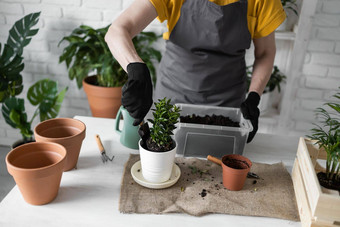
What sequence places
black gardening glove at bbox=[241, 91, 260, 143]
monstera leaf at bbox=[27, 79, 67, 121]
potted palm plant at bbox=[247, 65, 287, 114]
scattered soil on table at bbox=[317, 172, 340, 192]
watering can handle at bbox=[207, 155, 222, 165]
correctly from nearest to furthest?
1. scattered soil on table at bbox=[317, 172, 340, 192]
2. watering can handle at bbox=[207, 155, 222, 165]
3. black gardening glove at bbox=[241, 91, 260, 143]
4. monstera leaf at bbox=[27, 79, 67, 121]
5. potted palm plant at bbox=[247, 65, 287, 114]

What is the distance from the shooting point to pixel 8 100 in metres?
2.00

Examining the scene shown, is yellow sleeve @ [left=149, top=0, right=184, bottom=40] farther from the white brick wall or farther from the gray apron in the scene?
the white brick wall

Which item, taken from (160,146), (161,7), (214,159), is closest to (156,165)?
(160,146)

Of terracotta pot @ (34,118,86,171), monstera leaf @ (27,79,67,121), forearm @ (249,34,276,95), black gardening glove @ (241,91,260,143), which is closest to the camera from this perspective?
terracotta pot @ (34,118,86,171)

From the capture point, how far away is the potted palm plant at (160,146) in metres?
0.90

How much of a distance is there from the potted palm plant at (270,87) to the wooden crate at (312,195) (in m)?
1.23

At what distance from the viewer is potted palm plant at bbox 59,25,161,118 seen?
2.13 metres

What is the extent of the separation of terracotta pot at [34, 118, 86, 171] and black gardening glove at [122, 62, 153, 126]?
0.17 m

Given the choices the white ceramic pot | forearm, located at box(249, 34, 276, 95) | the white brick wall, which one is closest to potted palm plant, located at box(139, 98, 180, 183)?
the white ceramic pot

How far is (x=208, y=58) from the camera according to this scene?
1.43 metres

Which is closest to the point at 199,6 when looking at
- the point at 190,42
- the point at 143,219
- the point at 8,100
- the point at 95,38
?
the point at 190,42

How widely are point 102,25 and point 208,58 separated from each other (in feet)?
4.00

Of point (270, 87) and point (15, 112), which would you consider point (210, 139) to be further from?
point (15, 112)

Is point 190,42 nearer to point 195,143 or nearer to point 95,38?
point 195,143
